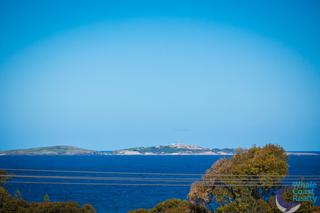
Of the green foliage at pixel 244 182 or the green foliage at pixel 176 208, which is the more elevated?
the green foliage at pixel 244 182

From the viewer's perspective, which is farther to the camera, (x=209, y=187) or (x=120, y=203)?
(x=120, y=203)

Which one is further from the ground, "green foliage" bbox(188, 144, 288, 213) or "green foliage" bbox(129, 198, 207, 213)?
"green foliage" bbox(188, 144, 288, 213)

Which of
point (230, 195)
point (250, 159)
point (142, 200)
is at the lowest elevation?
point (142, 200)

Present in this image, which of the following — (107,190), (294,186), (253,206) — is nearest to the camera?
(294,186)

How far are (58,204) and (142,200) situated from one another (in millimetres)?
44157

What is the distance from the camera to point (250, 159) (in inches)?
1315

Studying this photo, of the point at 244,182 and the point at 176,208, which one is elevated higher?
the point at 244,182

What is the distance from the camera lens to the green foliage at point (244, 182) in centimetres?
3164

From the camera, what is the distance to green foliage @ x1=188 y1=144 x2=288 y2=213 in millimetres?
31641

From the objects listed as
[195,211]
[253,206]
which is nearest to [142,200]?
[195,211]

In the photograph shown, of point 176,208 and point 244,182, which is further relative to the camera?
point 176,208

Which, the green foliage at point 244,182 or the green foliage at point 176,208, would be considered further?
the green foliage at point 176,208

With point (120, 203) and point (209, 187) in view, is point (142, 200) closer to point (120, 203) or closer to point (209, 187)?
point (120, 203)

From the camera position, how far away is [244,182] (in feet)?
105
